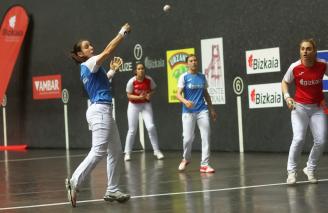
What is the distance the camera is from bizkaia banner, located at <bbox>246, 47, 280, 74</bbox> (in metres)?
16.5

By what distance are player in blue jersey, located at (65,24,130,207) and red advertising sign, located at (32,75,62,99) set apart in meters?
12.5

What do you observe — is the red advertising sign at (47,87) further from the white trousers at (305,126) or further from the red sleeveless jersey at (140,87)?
the white trousers at (305,126)

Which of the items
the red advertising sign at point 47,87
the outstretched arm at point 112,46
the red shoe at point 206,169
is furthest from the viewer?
the red advertising sign at point 47,87

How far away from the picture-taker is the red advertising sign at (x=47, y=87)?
21938mm

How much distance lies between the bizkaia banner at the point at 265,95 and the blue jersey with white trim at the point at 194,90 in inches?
150

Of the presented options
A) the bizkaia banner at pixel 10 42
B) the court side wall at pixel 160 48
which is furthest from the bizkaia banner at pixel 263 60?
the bizkaia banner at pixel 10 42

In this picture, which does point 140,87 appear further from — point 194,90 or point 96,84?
point 96,84

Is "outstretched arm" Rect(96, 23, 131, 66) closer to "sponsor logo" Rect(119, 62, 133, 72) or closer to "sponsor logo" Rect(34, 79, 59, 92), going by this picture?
"sponsor logo" Rect(119, 62, 133, 72)

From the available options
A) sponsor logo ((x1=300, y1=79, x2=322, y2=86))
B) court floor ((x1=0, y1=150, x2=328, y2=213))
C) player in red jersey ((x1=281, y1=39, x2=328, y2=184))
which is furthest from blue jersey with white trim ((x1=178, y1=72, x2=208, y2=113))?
sponsor logo ((x1=300, y1=79, x2=322, y2=86))

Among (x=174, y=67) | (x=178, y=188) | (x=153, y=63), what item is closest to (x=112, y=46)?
(x=178, y=188)

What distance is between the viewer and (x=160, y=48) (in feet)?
62.3

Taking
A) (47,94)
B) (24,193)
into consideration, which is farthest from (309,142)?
(47,94)

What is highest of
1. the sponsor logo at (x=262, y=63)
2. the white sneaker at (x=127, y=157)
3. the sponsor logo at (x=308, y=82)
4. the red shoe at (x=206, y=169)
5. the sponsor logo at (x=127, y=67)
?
the sponsor logo at (x=127, y=67)

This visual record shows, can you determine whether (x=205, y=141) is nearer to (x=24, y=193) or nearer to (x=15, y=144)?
(x=24, y=193)
